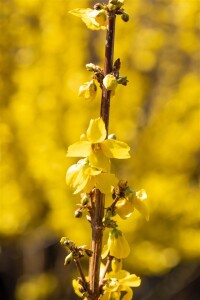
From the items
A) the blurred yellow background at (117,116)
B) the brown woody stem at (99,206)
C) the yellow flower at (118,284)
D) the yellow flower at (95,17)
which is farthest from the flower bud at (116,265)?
the blurred yellow background at (117,116)

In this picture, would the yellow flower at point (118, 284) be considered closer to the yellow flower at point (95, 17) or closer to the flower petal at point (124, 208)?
the flower petal at point (124, 208)

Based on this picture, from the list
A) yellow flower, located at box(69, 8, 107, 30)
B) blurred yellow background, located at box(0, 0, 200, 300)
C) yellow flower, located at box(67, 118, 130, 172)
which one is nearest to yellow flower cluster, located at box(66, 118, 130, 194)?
yellow flower, located at box(67, 118, 130, 172)

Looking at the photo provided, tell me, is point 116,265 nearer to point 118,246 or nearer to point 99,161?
point 118,246

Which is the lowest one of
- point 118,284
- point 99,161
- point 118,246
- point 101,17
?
point 118,284

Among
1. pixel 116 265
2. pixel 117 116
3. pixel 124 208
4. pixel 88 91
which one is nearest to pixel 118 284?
pixel 116 265

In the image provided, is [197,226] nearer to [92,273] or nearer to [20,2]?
[20,2]

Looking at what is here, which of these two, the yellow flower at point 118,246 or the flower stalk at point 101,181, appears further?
the yellow flower at point 118,246
